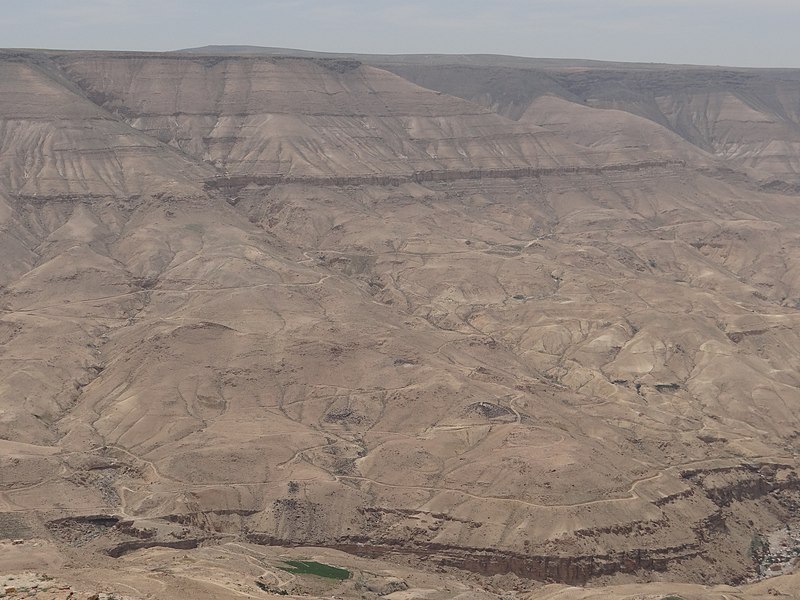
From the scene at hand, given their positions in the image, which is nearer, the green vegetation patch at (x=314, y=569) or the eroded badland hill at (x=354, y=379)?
the green vegetation patch at (x=314, y=569)

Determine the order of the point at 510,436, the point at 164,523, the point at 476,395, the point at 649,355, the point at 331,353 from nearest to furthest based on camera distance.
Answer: the point at 164,523 < the point at 510,436 < the point at 476,395 < the point at 331,353 < the point at 649,355

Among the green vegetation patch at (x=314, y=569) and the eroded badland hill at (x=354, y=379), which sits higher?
the eroded badland hill at (x=354, y=379)

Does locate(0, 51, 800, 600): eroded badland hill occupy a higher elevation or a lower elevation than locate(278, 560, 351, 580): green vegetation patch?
higher

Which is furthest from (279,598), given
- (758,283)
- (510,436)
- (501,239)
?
(758,283)

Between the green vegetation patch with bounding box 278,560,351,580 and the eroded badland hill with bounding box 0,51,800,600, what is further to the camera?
the eroded badland hill with bounding box 0,51,800,600

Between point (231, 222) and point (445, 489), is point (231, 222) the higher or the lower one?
the higher one

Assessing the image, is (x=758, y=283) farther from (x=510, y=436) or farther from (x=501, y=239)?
(x=510, y=436)
